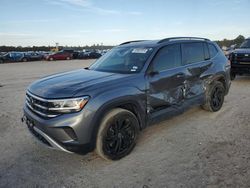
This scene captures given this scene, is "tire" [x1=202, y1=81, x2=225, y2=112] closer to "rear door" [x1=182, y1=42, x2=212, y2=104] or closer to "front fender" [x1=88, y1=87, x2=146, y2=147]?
"rear door" [x1=182, y1=42, x2=212, y2=104]

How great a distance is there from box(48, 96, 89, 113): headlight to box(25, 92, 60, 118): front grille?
3.9 inches

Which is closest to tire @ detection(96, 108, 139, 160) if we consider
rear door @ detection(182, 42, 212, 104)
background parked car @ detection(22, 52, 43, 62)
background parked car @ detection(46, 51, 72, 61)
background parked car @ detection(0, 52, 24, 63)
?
rear door @ detection(182, 42, 212, 104)

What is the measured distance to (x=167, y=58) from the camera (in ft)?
15.3

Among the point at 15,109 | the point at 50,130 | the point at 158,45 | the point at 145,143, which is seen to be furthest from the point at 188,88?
the point at 15,109

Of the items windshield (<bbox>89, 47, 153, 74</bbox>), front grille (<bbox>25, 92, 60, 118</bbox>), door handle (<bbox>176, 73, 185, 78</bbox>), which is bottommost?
front grille (<bbox>25, 92, 60, 118</bbox>)

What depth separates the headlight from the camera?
11.0 feet

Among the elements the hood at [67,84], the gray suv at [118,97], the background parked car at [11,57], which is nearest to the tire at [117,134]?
the gray suv at [118,97]

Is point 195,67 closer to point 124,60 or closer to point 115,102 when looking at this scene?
point 124,60

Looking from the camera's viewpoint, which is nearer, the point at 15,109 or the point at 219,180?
the point at 219,180

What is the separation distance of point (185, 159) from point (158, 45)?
2102mm

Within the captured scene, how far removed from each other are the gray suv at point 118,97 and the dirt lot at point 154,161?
1.19ft

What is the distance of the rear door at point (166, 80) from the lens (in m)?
4.23

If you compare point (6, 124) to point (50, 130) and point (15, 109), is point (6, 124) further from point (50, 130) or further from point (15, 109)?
point (50, 130)

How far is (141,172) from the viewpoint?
349 cm
